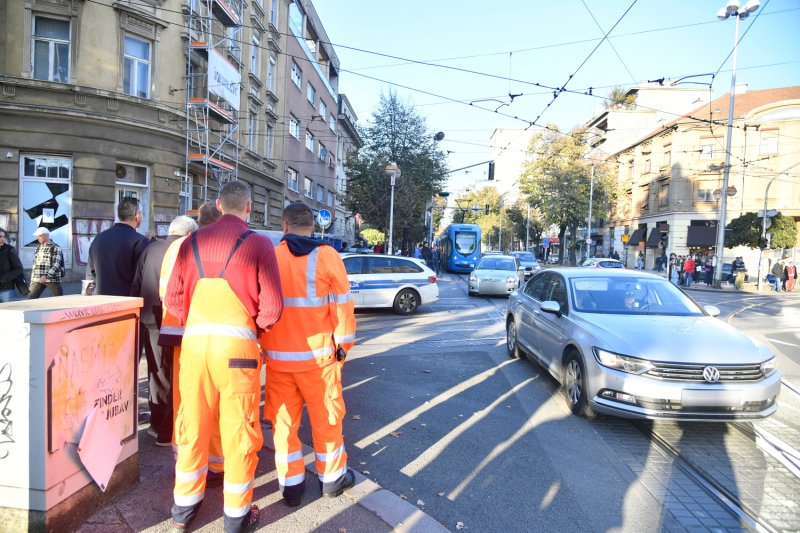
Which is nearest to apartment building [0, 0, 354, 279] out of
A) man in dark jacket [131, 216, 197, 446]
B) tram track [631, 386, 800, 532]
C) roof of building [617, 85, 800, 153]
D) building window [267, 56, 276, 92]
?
building window [267, 56, 276, 92]

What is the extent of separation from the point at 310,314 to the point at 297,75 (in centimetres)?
3117

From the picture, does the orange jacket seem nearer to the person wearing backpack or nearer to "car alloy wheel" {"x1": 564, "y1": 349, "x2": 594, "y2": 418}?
"car alloy wheel" {"x1": 564, "y1": 349, "x2": 594, "y2": 418}

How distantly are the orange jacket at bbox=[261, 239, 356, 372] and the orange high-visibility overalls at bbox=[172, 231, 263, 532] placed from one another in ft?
1.10

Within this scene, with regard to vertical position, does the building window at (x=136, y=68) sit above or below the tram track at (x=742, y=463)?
above

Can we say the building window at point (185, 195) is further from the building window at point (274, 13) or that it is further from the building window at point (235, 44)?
the building window at point (274, 13)

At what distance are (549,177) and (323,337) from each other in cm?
4531

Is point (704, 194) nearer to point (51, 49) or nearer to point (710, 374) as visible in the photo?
point (710, 374)

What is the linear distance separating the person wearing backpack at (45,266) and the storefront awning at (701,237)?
138 ft

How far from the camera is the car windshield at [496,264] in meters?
18.0

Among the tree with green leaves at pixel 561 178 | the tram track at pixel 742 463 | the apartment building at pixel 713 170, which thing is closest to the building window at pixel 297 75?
the tree with green leaves at pixel 561 178

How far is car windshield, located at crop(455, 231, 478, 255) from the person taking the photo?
32.4 m

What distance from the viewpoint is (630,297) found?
5961 mm

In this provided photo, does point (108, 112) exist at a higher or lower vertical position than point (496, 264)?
higher

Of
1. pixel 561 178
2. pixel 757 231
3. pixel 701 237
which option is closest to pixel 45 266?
pixel 757 231
